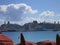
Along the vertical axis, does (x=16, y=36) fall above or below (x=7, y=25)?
below

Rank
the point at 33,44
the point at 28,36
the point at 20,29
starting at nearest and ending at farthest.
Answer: the point at 33,44
the point at 20,29
the point at 28,36

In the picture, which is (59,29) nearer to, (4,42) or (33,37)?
(33,37)

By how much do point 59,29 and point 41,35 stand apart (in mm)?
610

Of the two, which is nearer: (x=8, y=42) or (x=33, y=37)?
(x=8, y=42)

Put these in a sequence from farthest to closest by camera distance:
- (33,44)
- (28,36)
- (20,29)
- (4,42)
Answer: (28,36) → (20,29) → (33,44) → (4,42)

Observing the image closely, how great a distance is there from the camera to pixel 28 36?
477 cm

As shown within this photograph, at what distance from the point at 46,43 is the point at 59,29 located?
89cm

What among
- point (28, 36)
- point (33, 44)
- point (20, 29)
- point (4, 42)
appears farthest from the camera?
point (28, 36)

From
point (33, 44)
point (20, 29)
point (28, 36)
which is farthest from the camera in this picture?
point (28, 36)

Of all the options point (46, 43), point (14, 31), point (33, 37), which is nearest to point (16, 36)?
point (14, 31)

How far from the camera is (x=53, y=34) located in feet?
15.3

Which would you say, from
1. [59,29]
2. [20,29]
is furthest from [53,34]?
Result: [20,29]

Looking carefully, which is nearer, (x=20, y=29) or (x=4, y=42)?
(x=4, y=42)

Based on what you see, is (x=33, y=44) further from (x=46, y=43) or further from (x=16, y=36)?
(x=16, y=36)
